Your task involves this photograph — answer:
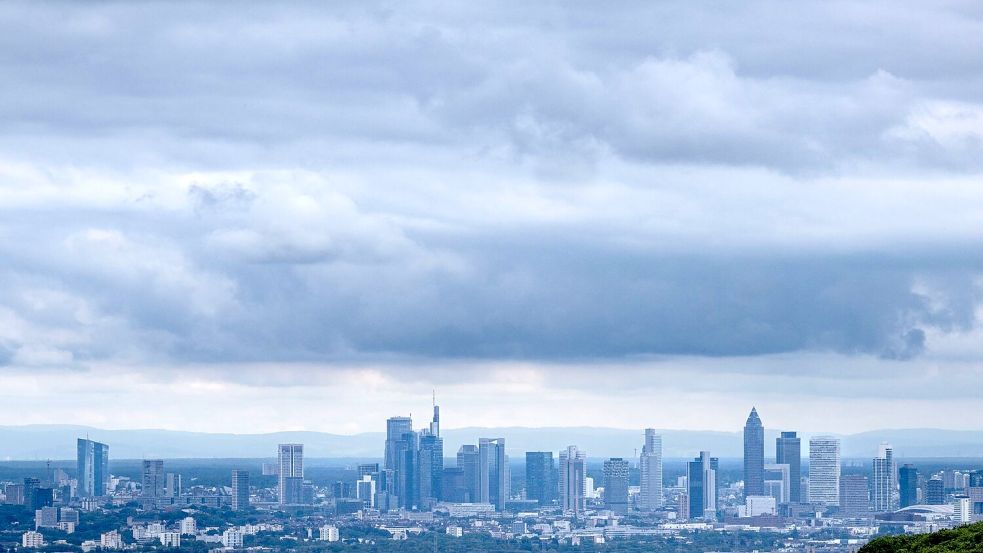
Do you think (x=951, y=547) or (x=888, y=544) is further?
(x=888, y=544)
